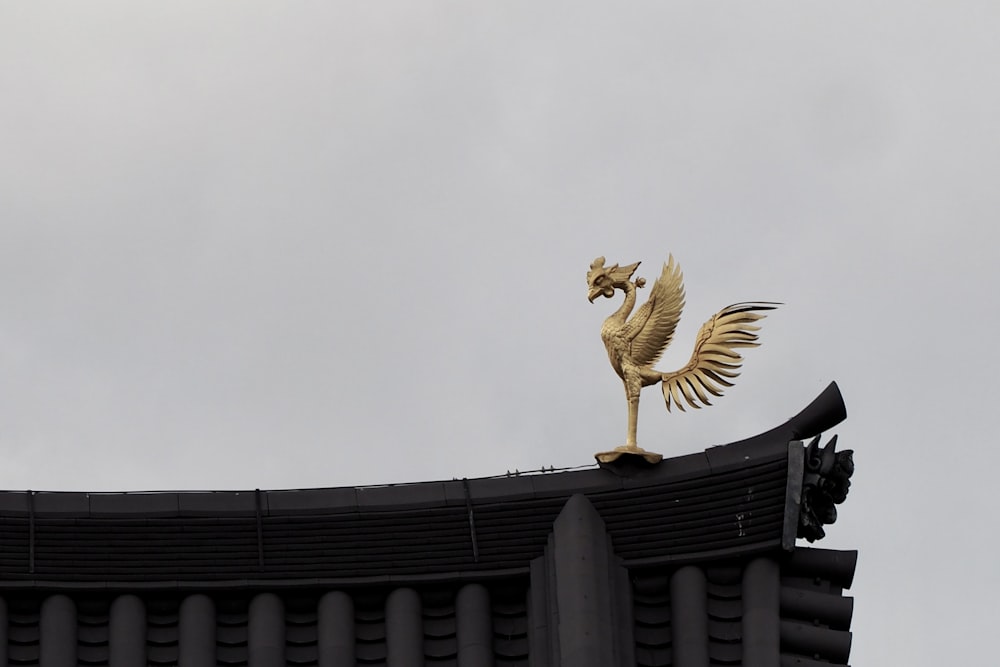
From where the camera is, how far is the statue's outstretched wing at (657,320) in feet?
217

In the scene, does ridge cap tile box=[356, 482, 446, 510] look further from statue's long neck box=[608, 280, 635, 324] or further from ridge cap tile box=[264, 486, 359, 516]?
statue's long neck box=[608, 280, 635, 324]

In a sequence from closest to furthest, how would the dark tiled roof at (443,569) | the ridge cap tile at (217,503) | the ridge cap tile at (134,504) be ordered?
the dark tiled roof at (443,569), the ridge cap tile at (134,504), the ridge cap tile at (217,503)

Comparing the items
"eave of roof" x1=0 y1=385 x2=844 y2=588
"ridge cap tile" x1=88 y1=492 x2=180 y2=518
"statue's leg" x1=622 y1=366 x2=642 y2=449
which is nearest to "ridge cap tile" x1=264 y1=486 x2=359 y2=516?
"eave of roof" x1=0 y1=385 x2=844 y2=588

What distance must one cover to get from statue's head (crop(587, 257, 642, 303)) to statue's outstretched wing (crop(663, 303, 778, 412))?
6.66ft

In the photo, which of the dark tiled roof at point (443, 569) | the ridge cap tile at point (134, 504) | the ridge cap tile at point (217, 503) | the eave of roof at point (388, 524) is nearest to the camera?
the dark tiled roof at point (443, 569)

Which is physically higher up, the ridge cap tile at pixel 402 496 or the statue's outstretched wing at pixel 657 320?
the statue's outstretched wing at pixel 657 320

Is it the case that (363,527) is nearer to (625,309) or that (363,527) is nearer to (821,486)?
(625,309)

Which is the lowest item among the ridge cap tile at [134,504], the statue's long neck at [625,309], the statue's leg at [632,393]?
the ridge cap tile at [134,504]

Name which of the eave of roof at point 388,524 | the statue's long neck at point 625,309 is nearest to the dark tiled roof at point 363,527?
the eave of roof at point 388,524

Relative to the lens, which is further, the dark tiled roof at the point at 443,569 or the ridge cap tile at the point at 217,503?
the ridge cap tile at the point at 217,503

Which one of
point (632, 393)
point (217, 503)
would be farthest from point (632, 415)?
point (217, 503)

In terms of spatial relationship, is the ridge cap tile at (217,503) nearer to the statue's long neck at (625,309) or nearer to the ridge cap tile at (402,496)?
the ridge cap tile at (402,496)

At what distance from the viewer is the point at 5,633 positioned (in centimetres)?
6419

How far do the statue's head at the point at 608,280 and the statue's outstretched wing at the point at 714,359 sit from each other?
203 cm
